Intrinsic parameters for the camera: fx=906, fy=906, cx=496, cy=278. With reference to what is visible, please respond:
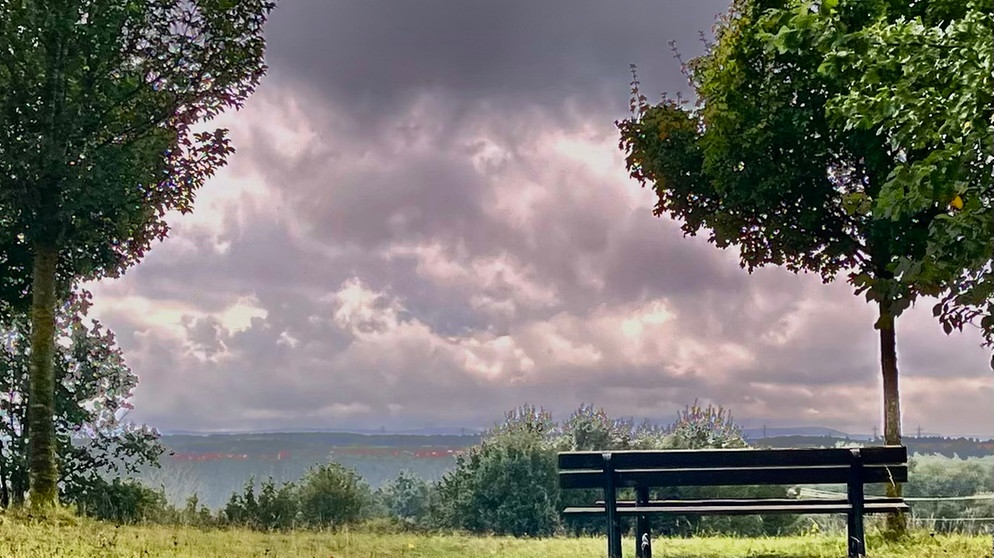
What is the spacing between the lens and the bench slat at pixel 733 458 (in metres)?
7.77

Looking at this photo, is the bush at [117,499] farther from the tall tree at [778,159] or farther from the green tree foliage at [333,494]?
the tall tree at [778,159]

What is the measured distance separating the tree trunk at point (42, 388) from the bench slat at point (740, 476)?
688cm

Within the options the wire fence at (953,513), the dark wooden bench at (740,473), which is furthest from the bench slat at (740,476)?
the wire fence at (953,513)

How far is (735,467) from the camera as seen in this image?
7.79 m

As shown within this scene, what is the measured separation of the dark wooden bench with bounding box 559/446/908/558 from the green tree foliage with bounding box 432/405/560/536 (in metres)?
6.21

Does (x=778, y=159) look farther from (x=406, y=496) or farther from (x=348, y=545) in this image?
(x=406, y=496)

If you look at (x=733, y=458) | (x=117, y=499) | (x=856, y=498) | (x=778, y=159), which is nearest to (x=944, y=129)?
(x=733, y=458)

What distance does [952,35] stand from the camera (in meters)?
5.09

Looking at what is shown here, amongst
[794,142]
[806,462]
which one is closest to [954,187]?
[806,462]

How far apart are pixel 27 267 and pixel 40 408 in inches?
88.6

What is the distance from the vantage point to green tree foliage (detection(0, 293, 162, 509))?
13.7 meters

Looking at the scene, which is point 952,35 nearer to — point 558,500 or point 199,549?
point 199,549

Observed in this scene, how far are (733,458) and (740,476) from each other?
0.19 m

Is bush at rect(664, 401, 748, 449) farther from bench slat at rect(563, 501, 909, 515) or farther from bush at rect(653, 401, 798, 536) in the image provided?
bench slat at rect(563, 501, 909, 515)
